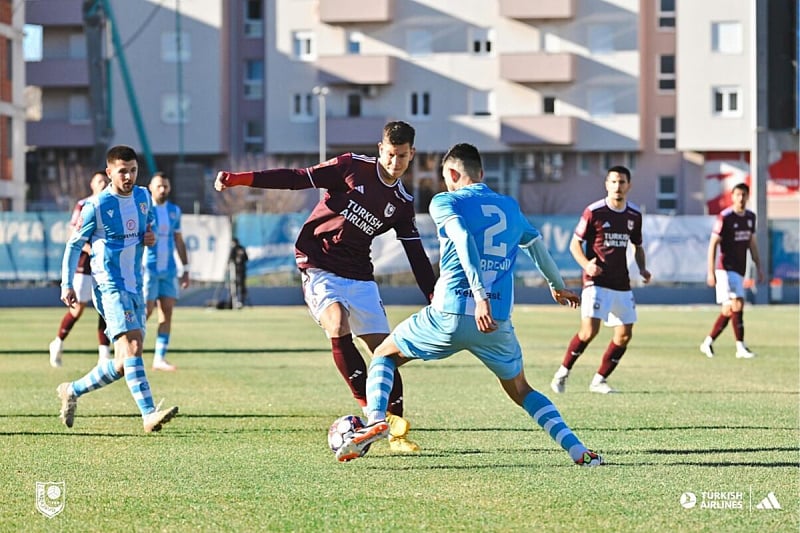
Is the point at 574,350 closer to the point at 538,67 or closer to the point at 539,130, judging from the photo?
the point at 538,67

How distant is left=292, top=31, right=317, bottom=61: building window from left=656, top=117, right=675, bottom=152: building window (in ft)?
52.9

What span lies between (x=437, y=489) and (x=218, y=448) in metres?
2.16

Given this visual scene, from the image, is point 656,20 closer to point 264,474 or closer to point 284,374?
point 284,374

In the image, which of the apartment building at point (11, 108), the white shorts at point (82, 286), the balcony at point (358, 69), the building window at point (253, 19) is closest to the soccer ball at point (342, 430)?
the white shorts at point (82, 286)

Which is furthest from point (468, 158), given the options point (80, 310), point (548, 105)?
point (548, 105)

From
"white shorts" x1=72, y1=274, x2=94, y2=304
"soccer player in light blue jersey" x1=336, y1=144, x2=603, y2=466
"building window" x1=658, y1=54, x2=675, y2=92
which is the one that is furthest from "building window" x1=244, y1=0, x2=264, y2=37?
"soccer player in light blue jersey" x1=336, y1=144, x2=603, y2=466

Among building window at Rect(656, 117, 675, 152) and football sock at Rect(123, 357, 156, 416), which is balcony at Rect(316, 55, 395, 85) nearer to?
building window at Rect(656, 117, 675, 152)

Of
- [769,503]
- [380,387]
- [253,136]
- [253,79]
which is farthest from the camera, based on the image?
[253,79]

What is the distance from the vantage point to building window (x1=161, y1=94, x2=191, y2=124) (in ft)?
217

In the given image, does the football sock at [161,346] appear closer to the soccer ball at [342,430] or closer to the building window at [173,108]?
the soccer ball at [342,430]

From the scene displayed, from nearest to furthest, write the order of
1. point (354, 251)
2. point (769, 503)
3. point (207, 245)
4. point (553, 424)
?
point (769, 503), point (553, 424), point (354, 251), point (207, 245)

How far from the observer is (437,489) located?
7617mm

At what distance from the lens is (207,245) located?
39.2 m

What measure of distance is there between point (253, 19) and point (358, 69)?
7563mm
